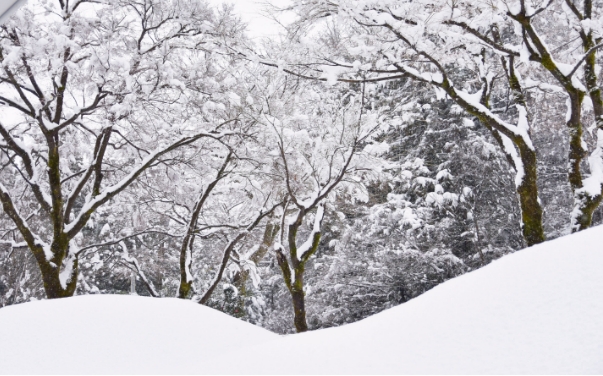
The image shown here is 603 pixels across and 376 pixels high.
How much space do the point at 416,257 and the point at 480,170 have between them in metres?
3.46

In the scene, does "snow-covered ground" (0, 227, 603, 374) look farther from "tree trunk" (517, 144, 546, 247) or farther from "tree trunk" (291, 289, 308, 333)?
"tree trunk" (291, 289, 308, 333)

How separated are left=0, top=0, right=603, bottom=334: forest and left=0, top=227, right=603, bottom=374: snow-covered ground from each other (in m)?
4.07

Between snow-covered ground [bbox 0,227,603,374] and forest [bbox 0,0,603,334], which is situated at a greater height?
forest [bbox 0,0,603,334]

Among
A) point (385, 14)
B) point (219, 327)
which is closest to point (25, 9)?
point (385, 14)

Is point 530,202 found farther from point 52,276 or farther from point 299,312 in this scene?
point 52,276

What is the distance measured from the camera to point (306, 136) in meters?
9.15

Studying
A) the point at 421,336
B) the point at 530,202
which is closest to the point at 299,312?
the point at 530,202

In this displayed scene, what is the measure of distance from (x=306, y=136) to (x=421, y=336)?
719 centimetres

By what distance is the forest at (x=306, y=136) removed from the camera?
247 inches

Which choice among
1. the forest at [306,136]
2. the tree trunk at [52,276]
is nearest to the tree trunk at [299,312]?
the forest at [306,136]

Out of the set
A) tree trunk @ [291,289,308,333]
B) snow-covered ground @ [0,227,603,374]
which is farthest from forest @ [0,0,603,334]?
snow-covered ground @ [0,227,603,374]

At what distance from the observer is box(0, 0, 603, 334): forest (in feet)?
20.6

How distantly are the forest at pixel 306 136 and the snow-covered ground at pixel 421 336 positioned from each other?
160 inches

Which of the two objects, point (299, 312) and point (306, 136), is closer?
point (299, 312)
